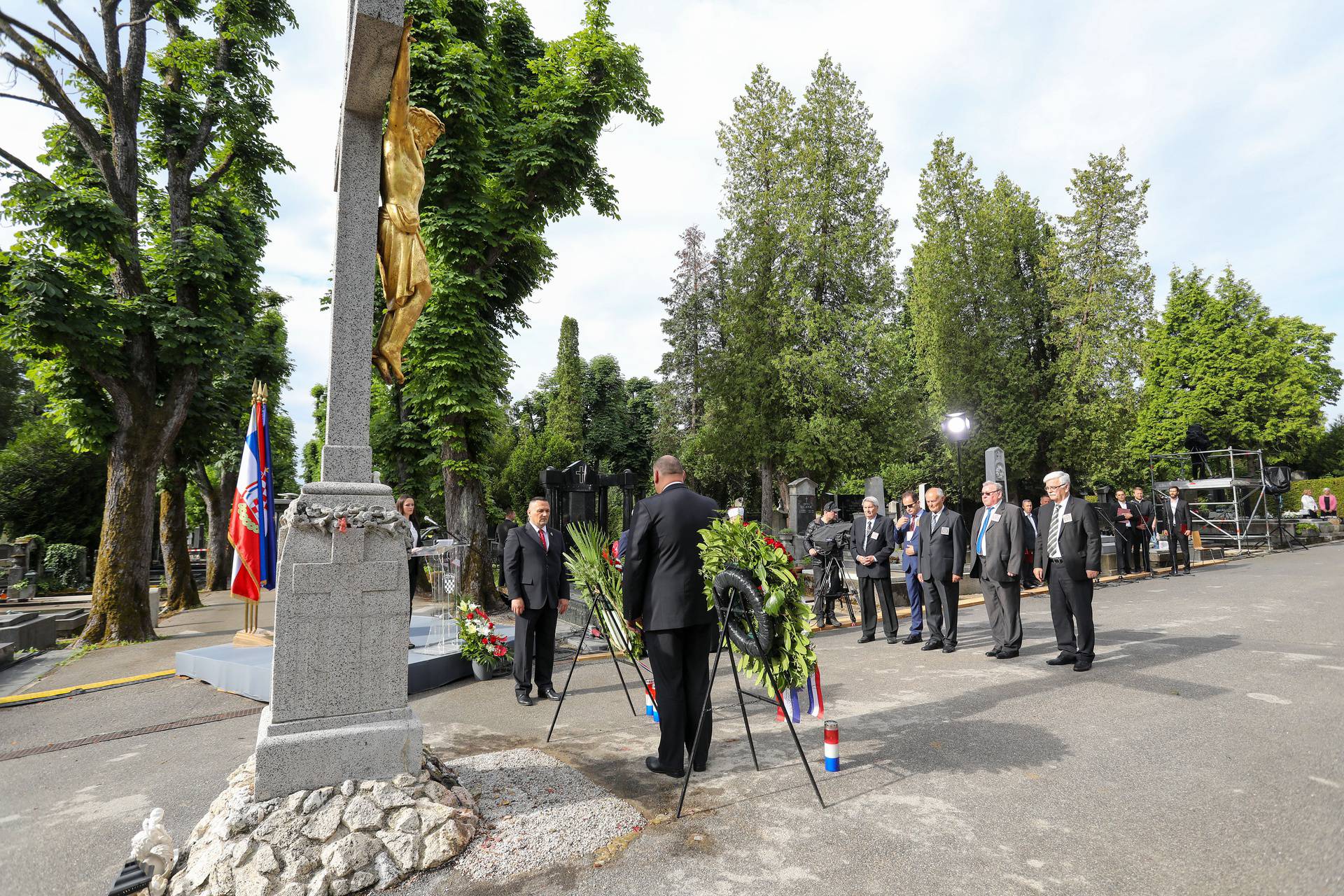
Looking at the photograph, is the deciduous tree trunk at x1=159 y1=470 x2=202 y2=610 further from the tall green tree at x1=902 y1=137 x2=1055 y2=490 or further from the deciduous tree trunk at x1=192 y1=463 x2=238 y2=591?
the tall green tree at x1=902 y1=137 x2=1055 y2=490

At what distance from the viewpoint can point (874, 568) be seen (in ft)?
31.6

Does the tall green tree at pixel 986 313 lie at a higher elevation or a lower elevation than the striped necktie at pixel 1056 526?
higher

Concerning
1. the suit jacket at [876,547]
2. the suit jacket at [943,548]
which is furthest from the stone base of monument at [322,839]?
the suit jacket at [876,547]

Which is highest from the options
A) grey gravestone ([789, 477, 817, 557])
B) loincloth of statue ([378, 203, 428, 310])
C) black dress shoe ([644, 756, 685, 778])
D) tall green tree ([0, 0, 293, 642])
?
tall green tree ([0, 0, 293, 642])

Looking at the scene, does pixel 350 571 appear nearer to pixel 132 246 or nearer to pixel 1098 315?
pixel 132 246

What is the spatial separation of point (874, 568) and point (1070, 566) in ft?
9.45

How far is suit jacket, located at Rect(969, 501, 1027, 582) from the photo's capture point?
7.75 m

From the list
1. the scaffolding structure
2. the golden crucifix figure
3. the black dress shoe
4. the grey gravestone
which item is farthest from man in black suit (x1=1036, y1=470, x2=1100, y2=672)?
the scaffolding structure

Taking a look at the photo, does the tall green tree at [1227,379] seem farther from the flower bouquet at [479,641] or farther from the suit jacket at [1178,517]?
the flower bouquet at [479,641]

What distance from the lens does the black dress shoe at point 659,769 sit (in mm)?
4352

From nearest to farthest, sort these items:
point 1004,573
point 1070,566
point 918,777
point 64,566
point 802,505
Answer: point 918,777 → point 1070,566 → point 1004,573 → point 802,505 → point 64,566

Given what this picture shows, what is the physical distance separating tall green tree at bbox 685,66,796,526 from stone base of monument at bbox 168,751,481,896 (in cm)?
2095

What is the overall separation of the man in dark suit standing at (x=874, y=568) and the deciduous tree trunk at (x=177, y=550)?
15.6 m

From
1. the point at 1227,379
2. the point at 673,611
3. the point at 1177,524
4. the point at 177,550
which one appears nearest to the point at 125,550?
the point at 177,550
